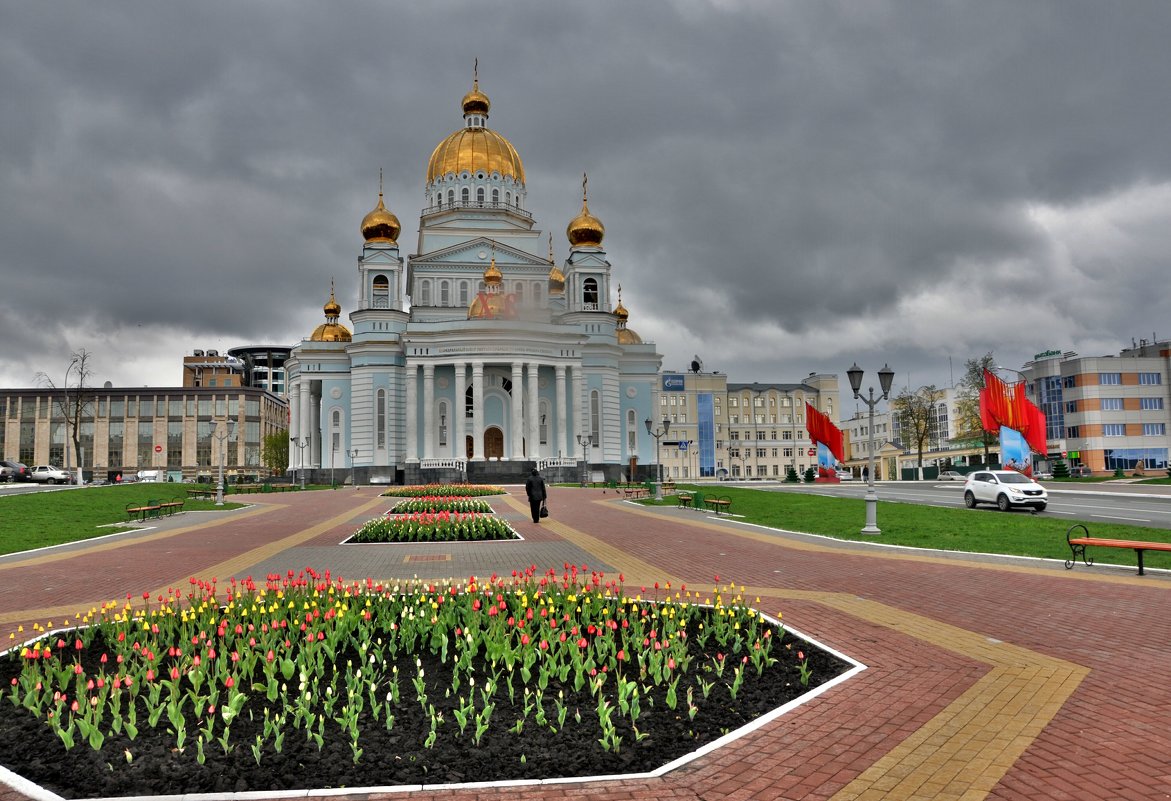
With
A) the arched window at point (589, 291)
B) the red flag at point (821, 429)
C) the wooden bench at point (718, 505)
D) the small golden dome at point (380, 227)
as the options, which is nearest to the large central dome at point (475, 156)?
the small golden dome at point (380, 227)

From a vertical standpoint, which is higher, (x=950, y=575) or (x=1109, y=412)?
(x=1109, y=412)

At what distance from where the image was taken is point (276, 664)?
7.24 meters

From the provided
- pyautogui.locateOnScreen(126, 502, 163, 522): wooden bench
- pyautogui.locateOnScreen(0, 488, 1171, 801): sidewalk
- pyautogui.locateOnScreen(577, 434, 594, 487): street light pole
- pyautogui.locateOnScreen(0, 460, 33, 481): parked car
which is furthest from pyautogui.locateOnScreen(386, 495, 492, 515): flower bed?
pyautogui.locateOnScreen(0, 460, 33, 481): parked car

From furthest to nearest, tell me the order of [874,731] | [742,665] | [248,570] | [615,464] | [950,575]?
1. [615,464]
2. [248,570]
3. [950,575]
4. [742,665]
5. [874,731]

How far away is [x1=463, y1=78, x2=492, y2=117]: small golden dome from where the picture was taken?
7769 cm

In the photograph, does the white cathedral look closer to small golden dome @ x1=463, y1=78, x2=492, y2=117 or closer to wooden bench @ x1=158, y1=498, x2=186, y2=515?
small golden dome @ x1=463, y1=78, x2=492, y2=117

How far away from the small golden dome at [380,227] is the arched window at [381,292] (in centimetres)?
392

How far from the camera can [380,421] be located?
6525 centimetres

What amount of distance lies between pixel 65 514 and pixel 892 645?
1152 inches

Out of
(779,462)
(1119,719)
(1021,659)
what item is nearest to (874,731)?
(1119,719)

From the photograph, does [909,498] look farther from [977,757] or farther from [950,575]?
[977,757]

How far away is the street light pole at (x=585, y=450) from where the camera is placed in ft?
196

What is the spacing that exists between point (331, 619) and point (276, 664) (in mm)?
1167

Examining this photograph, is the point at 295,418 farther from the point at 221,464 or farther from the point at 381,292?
the point at 221,464
